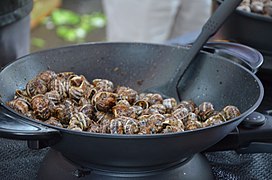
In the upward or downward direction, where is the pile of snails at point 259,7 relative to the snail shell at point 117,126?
upward

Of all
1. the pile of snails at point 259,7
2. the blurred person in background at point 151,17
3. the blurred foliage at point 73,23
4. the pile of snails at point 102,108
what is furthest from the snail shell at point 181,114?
the blurred foliage at point 73,23

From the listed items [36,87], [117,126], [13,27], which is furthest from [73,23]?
[117,126]

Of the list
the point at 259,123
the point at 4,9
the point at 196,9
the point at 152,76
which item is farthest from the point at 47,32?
the point at 259,123

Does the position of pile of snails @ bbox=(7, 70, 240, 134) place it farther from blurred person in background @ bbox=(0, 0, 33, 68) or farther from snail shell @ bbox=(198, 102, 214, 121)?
blurred person in background @ bbox=(0, 0, 33, 68)

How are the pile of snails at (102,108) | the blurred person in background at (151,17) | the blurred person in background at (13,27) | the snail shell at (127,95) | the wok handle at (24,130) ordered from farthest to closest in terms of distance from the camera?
1. the blurred person in background at (151,17)
2. the blurred person in background at (13,27)
3. the snail shell at (127,95)
4. the pile of snails at (102,108)
5. the wok handle at (24,130)

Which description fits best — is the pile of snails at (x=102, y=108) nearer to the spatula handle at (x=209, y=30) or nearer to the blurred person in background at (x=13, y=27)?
the spatula handle at (x=209, y=30)
